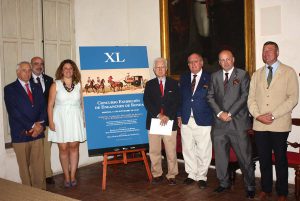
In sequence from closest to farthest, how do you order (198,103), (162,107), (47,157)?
(198,103)
(162,107)
(47,157)

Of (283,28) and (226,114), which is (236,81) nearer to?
(226,114)

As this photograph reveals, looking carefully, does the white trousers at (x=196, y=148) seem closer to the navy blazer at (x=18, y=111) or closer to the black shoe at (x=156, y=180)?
the black shoe at (x=156, y=180)

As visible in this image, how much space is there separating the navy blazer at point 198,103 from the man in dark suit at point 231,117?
0.18m

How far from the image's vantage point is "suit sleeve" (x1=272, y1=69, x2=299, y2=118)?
11.0ft

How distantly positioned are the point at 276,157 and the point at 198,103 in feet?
3.60

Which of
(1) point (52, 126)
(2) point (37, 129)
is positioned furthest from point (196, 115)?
(2) point (37, 129)

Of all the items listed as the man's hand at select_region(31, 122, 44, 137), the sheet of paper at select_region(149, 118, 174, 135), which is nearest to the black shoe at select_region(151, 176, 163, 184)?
the sheet of paper at select_region(149, 118, 174, 135)

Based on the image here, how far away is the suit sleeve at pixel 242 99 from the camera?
3703 millimetres

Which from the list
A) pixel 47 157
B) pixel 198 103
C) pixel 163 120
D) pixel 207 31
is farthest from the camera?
pixel 207 31

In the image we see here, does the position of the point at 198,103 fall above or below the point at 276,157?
above

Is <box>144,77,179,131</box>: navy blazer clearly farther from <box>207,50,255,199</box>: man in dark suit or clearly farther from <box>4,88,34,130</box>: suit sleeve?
<box>4,88,34,130</box>: suit sleeve

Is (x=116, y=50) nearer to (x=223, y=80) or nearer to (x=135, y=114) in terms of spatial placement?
(x=135, y=114)

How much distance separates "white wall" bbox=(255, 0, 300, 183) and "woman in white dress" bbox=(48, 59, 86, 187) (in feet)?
8.02

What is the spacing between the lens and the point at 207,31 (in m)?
5.03
